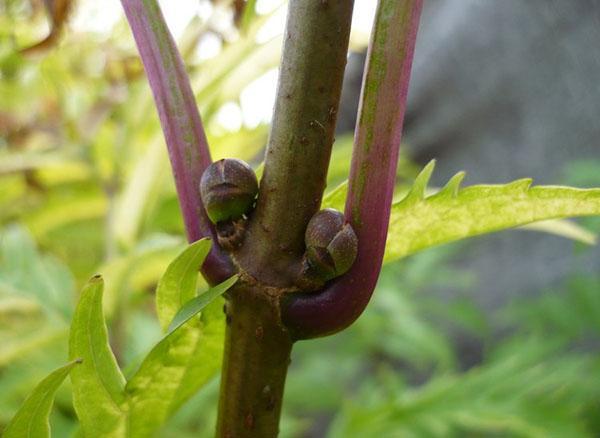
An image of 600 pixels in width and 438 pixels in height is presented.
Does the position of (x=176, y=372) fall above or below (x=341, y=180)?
below

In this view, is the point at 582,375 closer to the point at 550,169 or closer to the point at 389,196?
the point at 550,169

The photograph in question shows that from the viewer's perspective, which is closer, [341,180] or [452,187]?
[452,187]

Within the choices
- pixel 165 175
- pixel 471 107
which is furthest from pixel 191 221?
pixel 471 107

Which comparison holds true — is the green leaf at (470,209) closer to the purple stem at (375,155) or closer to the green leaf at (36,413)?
the purple stem at (375,155)

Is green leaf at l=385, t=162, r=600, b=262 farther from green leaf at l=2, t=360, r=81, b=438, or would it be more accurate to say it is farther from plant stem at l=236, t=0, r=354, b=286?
green leaf at l=2, t=360, r=81, b=438

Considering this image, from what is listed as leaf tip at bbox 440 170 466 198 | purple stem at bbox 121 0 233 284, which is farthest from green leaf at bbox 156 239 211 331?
leaf tip at bbox 440 170 466 198

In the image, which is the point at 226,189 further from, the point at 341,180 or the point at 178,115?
the point at 341,180

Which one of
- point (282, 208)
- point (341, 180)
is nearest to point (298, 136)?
point (282, 208)
